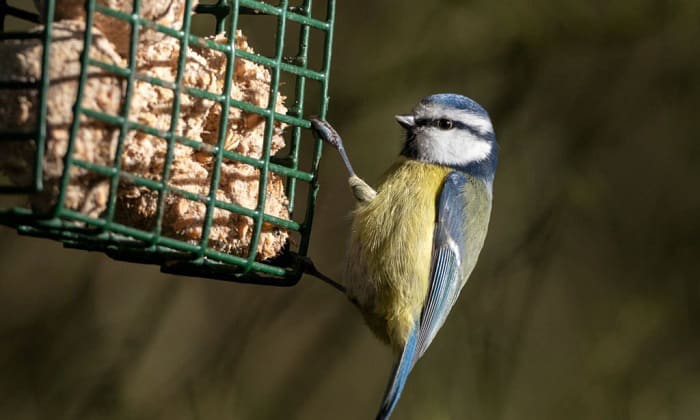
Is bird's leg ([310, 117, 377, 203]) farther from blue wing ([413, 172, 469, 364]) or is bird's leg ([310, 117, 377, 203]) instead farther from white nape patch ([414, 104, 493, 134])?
white nape patch ([414, 104, 493, 134])

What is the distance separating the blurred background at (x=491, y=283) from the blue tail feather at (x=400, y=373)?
1338mm

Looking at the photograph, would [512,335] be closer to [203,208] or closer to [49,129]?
[203,208]

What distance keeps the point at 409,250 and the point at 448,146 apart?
515 mm

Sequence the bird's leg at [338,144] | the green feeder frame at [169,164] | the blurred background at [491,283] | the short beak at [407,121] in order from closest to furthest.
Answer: the green feeder frame at [169,164] < the bird's leg at [338,144] < the short beak at [407,121] < the blurred background at [491,283]

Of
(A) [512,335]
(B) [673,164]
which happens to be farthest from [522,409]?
(B) [673,164]

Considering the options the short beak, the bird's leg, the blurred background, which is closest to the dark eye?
the short beak

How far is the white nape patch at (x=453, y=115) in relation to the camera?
12.9ft

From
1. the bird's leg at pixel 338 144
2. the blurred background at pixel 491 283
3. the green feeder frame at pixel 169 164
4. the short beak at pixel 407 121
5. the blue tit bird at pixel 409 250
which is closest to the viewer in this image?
the green feeder frame at pixel 169 164

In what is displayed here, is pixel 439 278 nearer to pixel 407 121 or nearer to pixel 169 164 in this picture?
pixel 407 121

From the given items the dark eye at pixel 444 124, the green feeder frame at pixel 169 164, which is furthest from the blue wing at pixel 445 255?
the green feeder frame at pixel 169 164

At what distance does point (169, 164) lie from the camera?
8.58 feet

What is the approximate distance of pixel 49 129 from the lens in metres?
2.40

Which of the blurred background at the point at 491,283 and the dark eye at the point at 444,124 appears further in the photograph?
the blurred background at the point at 491,283

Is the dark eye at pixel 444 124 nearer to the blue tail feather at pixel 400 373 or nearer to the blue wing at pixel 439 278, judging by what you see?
the blue wing at pixel 439 278
